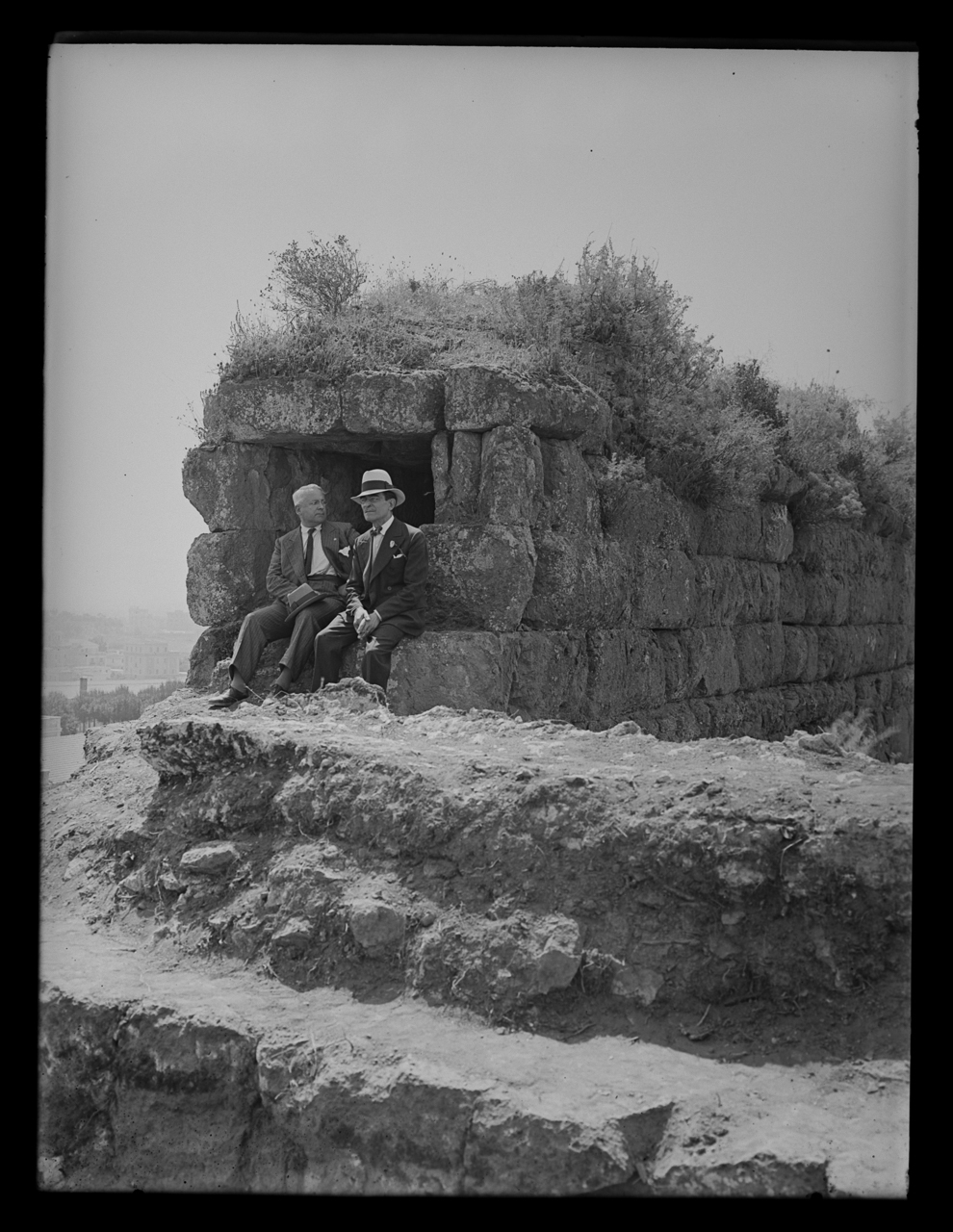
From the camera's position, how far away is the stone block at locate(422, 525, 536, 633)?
815 centimetres

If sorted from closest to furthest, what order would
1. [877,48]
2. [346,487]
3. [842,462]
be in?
[877,48], [346,487], [842,462]

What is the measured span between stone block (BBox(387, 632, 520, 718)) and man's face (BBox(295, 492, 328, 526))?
1.39 meters

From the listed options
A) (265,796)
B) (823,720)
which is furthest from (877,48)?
(823,720)

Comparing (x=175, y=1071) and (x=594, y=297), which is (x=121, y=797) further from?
(x=594, y=297)

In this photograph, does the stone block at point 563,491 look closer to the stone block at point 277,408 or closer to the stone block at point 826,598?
the stone block at point 277,408

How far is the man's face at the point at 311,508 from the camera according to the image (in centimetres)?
856

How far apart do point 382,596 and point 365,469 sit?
218 centimetres

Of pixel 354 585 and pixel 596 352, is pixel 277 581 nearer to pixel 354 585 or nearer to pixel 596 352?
pixel 354 585

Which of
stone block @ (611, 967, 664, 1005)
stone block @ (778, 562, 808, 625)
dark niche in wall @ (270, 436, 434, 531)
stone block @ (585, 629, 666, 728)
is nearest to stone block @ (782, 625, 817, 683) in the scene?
stone block @ (778, 562, 808, 625)

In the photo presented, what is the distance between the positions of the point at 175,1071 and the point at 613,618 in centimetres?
569

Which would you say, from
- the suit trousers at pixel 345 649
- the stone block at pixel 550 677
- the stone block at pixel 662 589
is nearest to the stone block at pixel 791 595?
Answer: the stone block at pixel 662 589

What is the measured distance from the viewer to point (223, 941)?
16.8 ft

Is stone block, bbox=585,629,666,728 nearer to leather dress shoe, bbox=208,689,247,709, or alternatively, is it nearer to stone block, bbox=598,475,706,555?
stone block, bbox=598,475,706,555

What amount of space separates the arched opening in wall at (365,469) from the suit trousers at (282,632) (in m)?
1.24
